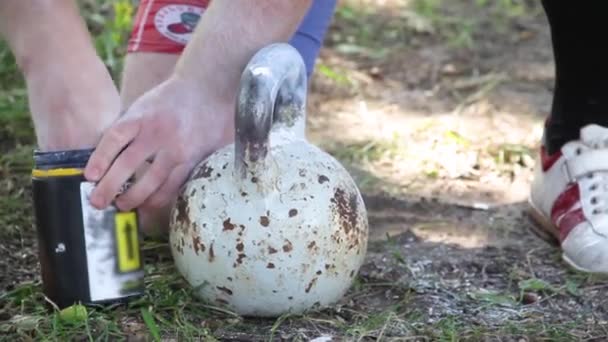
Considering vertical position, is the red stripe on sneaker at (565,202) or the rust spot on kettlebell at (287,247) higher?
the rust spot on kettlebell at (287,247)

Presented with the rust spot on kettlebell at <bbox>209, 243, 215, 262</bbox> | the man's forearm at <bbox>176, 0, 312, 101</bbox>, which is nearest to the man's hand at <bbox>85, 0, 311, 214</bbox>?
the man's forearm at <bbox>176, 0, 312, 101</bbox>

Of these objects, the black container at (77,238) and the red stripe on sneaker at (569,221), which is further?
the red stripe on sneaker at (569,221)

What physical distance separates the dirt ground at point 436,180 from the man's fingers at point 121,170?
0.17 m

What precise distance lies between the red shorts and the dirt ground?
346 millimetres

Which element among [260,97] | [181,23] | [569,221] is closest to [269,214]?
[260,97]

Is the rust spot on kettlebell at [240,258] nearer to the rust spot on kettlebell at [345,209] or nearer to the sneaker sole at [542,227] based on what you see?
the rust spot on kettlebell at [345,209]

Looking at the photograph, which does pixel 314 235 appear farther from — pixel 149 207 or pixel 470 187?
pixel 470 187

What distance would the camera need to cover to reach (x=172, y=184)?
1481 mm

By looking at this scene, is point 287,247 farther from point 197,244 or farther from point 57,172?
point 57,172

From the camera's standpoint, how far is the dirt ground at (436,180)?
1479 mm

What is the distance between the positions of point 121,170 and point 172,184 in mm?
103

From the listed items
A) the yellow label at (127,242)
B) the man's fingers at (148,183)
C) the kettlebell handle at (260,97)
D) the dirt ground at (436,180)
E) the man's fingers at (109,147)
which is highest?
the kettlebell handle at (260,97)

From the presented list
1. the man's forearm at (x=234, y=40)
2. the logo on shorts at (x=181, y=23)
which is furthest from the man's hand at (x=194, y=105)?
the logo on shorts at (x=181, y=23)

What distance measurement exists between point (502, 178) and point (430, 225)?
0.32 metres
